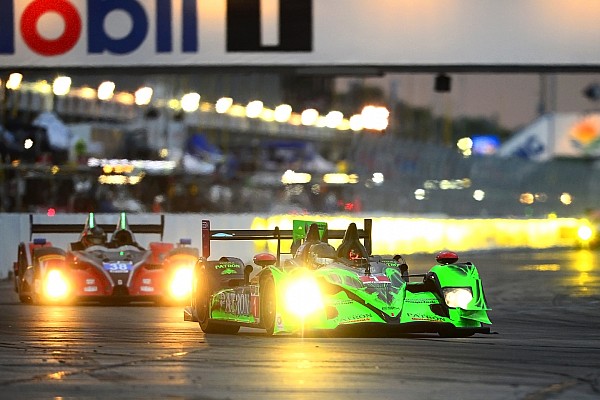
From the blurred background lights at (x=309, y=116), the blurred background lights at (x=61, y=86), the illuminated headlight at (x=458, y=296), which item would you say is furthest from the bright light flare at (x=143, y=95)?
the illuminated headlight at (x=458, y=296)

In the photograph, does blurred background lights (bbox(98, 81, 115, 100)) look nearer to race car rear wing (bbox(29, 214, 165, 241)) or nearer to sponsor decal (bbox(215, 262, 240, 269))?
race car rear wing (bbox(29, 214, 165, 241))

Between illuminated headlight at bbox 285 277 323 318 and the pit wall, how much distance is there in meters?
14.9

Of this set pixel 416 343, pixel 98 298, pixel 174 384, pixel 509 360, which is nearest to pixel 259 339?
pixel 416 343

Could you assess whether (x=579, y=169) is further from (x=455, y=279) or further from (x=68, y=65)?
(x=455, y=279)

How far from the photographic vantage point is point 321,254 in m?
14.2

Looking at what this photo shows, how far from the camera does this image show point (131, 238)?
68.9ft

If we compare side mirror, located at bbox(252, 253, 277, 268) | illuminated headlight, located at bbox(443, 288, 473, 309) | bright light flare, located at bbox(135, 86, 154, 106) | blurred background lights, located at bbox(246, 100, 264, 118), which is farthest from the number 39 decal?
blurred background lights, located at bbox(246, 100, 264, 118)

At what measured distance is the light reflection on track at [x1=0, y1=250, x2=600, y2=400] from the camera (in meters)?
9.70

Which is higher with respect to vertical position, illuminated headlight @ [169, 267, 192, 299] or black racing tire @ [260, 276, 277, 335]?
black racing tire @ [260, 276, 277, 335]

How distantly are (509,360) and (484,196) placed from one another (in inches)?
1469

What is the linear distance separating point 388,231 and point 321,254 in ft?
79.2

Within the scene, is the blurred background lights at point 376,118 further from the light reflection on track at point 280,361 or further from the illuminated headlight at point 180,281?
the light reflection on track at point 280,361

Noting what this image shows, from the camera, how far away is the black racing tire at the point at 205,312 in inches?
589

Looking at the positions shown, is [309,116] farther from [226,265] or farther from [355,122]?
[226,265]
